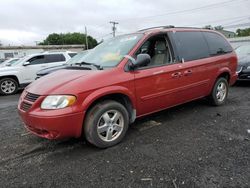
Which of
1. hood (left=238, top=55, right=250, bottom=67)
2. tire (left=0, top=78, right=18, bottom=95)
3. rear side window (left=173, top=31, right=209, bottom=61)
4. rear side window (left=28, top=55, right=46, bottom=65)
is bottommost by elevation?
tire (left=0, top=78, right=18, bottom=95)

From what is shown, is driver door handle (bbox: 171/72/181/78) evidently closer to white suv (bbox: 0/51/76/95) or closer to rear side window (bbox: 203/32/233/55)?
rear side window (bbox: 203/32/233/55)

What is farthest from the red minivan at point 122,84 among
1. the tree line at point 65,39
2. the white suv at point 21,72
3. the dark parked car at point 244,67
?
the tree line at point 65,39

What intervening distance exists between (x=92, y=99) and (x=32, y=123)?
915 mm

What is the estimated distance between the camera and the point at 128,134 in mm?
3992

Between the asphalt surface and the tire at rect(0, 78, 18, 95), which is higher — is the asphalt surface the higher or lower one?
the lower one

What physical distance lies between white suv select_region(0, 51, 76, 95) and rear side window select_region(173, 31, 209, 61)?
23.5ft

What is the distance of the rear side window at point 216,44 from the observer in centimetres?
509

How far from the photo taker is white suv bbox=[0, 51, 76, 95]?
937 centimetres

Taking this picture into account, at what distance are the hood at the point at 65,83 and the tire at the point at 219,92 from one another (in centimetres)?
315

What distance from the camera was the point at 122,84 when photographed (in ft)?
11.5

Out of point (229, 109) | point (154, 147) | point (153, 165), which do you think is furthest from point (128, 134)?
point (229, 109)

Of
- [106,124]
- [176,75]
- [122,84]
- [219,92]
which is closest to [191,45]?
[176,75]

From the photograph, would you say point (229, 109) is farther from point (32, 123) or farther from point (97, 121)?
point (32, 123)

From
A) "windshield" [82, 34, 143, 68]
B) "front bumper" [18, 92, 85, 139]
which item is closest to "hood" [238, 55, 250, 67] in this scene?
"windshield" [82, 34, 143, 68]
